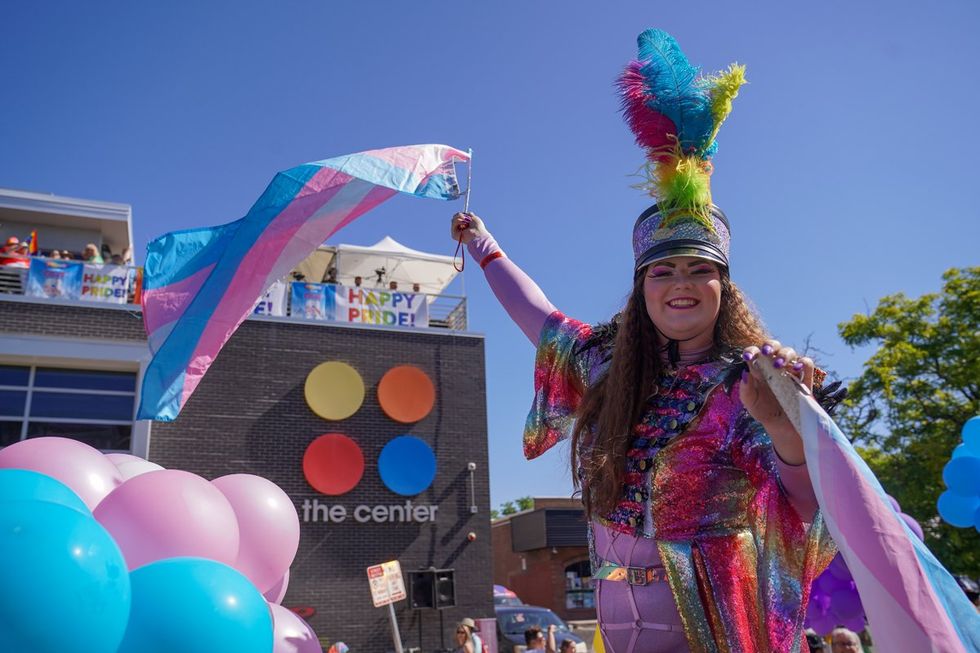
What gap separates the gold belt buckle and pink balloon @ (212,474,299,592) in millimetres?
3870

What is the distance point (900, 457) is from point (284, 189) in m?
17.8

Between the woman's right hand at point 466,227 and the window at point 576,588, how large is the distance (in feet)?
83.0

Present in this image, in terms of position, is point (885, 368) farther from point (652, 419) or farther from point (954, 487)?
point (652, 419)

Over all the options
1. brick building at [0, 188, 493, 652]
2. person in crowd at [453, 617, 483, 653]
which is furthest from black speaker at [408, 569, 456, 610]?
person in crowd at [453, 617, 483, 653]

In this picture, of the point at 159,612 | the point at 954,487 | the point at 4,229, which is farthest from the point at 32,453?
the point at 4,229

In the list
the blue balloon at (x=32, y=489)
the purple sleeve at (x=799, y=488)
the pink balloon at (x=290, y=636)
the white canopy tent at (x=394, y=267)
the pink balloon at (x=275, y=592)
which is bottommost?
the pink balloon at (x=290, y=636)

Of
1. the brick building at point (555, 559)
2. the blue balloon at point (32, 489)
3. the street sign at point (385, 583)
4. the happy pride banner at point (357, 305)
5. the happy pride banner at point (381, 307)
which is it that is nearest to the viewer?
the blue balloon at point (32, 489)

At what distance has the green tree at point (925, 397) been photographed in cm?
1709

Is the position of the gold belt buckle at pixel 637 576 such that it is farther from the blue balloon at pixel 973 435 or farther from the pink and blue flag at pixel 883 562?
the blue balloon at pixel 973 435

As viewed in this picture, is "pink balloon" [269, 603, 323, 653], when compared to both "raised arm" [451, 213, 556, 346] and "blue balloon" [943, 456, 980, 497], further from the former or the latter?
"blue balloon" [943, 456, 980, 497]

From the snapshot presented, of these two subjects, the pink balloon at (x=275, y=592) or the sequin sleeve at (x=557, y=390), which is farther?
the pink balloon at (x=275, y=592)

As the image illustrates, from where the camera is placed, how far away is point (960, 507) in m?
7.79

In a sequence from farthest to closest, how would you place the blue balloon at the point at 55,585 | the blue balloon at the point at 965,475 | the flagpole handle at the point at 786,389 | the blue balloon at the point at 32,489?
the blue balloon at the point at 965,475 < the blue balloon at the point at 32,489 < the blue balloon at the point at 55,585 < the flagpole handle at the point at 786,389

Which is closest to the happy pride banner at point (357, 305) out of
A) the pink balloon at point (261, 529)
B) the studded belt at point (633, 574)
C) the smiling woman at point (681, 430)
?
the pink balloon at point (261, 529)
